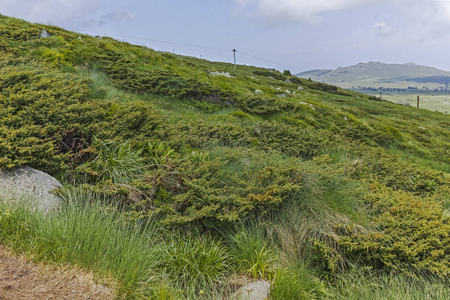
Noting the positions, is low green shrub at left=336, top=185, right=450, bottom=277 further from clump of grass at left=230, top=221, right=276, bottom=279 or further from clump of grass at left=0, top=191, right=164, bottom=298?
clump of grass at left=0, top=191, right=164, bottom=298

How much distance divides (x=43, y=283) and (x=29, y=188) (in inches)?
75.8

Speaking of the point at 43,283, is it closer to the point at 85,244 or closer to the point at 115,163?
the point at 85,244

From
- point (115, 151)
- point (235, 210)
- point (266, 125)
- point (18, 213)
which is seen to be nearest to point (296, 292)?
point (235, 210)

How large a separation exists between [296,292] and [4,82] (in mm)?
7187

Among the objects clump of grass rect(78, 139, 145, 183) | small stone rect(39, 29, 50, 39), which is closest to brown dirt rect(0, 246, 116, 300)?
clump of grass rect(78, 139, 145, 183)

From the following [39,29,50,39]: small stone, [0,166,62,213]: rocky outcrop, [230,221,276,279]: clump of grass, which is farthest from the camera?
[39,29,50,39]: small stone

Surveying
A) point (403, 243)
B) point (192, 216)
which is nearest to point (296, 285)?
point (192, 216)

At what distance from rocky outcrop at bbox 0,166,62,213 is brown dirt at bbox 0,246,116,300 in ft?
3.28

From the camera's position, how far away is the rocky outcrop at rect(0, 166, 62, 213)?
4.16m

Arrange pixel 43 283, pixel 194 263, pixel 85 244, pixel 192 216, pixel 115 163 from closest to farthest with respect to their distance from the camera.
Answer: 1. pixel 43 283
2. pixel 85 244
3. pixel 194 263
4. pixel 192 216
5. pixel 115 163

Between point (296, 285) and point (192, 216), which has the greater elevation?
point (192, 216)

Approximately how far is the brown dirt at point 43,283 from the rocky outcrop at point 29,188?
100 cm

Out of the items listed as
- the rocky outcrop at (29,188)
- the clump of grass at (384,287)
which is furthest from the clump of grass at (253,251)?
the rocky outcrop at (29,188)

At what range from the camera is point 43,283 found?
2998 millimetres
